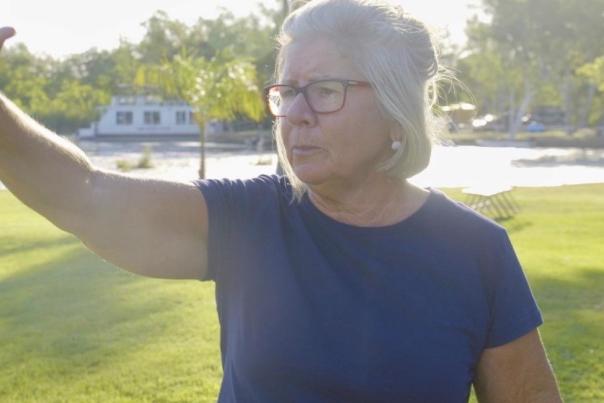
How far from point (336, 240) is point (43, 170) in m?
0.68

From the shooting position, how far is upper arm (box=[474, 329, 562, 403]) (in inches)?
90.4

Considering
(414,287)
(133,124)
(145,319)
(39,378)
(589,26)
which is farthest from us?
(133,124)

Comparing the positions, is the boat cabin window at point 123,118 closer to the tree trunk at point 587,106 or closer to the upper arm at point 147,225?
the tree trunk at point 587,106

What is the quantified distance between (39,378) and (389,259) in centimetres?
492

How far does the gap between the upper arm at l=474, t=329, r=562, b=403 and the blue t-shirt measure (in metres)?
0.04

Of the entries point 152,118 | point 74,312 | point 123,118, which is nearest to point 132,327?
point 74,312

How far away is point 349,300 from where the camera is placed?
7.04ft

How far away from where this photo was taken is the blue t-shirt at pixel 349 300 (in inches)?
82.3

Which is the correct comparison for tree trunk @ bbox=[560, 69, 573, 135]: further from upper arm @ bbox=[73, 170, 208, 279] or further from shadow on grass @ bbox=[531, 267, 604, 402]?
upper arm @ bbox=[73, 170, 208, 279]

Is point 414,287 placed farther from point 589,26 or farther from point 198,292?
point 589,26

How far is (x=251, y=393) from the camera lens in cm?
206

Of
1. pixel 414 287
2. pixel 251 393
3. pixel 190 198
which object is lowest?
pixel 251 393

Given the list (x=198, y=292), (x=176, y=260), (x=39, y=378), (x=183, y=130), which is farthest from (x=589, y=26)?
(x=176, y=260)

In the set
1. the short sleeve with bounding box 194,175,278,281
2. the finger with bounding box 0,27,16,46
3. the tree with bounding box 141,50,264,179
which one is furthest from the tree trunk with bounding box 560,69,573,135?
the finger with bounding box 0,27,16,46
